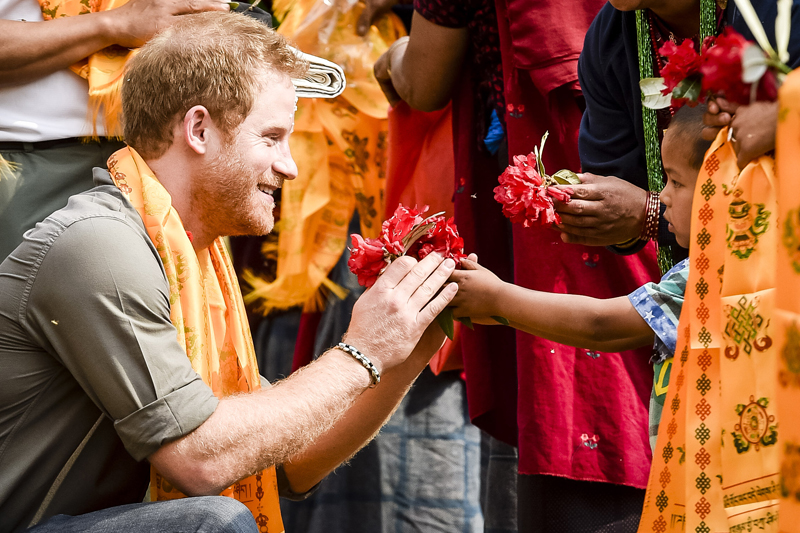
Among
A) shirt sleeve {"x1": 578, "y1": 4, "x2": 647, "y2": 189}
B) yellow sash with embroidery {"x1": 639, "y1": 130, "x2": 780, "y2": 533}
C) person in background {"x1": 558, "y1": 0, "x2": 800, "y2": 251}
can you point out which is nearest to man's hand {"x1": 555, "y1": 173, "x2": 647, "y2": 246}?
person in background {"x1": 558, "y1": 0, "x2": 800, "y2": 251}

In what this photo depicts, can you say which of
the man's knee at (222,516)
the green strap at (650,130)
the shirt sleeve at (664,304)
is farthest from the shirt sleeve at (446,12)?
the man's knee at (222,516)

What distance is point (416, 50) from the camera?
3418mm

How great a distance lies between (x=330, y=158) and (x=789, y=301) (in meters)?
3.00

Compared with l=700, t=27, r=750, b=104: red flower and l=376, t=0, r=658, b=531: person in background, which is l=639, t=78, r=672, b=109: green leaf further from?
l=376, t=0, r=658, b=531: person in background

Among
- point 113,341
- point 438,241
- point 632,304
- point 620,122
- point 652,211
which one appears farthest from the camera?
point 620,122

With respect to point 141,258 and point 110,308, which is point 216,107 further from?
point 110,308

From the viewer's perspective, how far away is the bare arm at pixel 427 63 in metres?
3.34

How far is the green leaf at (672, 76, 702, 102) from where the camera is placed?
6.32 ft

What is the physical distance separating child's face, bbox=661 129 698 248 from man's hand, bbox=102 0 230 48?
174 cm

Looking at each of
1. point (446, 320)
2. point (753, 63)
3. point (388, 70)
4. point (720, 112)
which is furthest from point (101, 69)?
point (753, 63)

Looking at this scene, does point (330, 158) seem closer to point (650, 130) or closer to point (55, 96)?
point (55, 96)

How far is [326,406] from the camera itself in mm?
2227

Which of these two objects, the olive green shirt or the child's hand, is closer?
the olive green shirt

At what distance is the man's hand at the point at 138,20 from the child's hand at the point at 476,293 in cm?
139
